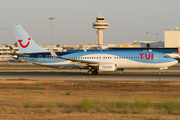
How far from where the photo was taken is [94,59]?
42.0 m

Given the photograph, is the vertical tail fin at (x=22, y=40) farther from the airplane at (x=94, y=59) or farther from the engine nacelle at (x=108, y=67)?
the engine nacelle at (x=108, y=67)

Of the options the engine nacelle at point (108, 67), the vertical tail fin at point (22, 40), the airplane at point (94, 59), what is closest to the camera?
the engine nacelle at point (108, 67)

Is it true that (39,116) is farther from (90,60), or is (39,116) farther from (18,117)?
(90,60)

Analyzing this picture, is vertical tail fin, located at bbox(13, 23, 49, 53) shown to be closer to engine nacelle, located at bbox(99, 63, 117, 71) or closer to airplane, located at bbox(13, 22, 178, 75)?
airplane, located at bbox(13, 22, 178, 75)

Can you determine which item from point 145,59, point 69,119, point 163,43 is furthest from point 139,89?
point 163,43

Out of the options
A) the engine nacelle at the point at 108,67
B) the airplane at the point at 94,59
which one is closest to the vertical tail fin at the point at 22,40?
the airplane at the point at 94,59

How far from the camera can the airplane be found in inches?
1588

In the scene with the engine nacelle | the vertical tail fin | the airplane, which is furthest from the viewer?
the vertical tail fin

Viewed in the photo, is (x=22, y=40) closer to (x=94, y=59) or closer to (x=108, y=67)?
(x=94, y=59)

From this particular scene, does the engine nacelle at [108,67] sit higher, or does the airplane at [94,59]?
the airplane at [94,59]

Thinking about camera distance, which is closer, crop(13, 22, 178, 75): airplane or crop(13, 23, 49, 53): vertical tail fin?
crop(13, 22, 178, 75): airplane

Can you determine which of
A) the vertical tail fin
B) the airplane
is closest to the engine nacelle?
the airplane

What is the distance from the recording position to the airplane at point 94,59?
40344 millimetres

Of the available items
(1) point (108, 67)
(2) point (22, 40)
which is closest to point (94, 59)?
(1) point (108, 67)
